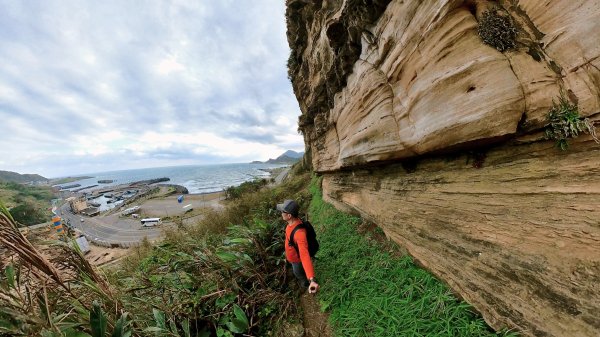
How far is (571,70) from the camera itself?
223cm

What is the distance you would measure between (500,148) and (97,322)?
15.0 feet

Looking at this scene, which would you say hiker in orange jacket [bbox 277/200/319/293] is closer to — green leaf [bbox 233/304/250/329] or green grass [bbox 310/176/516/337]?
green grass [bbox 310/176/516/337]

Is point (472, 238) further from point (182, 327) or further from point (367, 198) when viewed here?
point (182, 327)

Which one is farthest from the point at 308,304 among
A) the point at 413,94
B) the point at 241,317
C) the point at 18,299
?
the point at 413,94

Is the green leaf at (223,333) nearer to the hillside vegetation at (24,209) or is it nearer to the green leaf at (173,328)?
the green leaf at (173,328)

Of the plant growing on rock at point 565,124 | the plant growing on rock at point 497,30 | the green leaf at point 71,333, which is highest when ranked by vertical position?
the plant growing on rock at point 497,30

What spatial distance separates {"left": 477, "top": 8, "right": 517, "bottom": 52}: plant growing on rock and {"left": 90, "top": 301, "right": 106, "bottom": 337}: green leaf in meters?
4.92

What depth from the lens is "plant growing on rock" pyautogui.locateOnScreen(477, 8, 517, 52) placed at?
260cm

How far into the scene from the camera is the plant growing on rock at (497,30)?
2.60 m

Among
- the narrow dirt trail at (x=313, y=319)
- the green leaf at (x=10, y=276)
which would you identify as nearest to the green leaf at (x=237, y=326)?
the narrow dirt trail at (x=313, y=319)

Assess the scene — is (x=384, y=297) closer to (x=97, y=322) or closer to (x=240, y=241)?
(x=240, y=241)

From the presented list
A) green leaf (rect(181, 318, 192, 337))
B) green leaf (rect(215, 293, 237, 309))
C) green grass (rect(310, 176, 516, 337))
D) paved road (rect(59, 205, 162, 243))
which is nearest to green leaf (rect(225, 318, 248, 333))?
green leaf (rect(215, 293, 237, 309))

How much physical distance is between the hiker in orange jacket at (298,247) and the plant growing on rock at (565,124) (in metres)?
3.13

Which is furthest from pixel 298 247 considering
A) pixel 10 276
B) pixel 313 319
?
pixel 10 276
